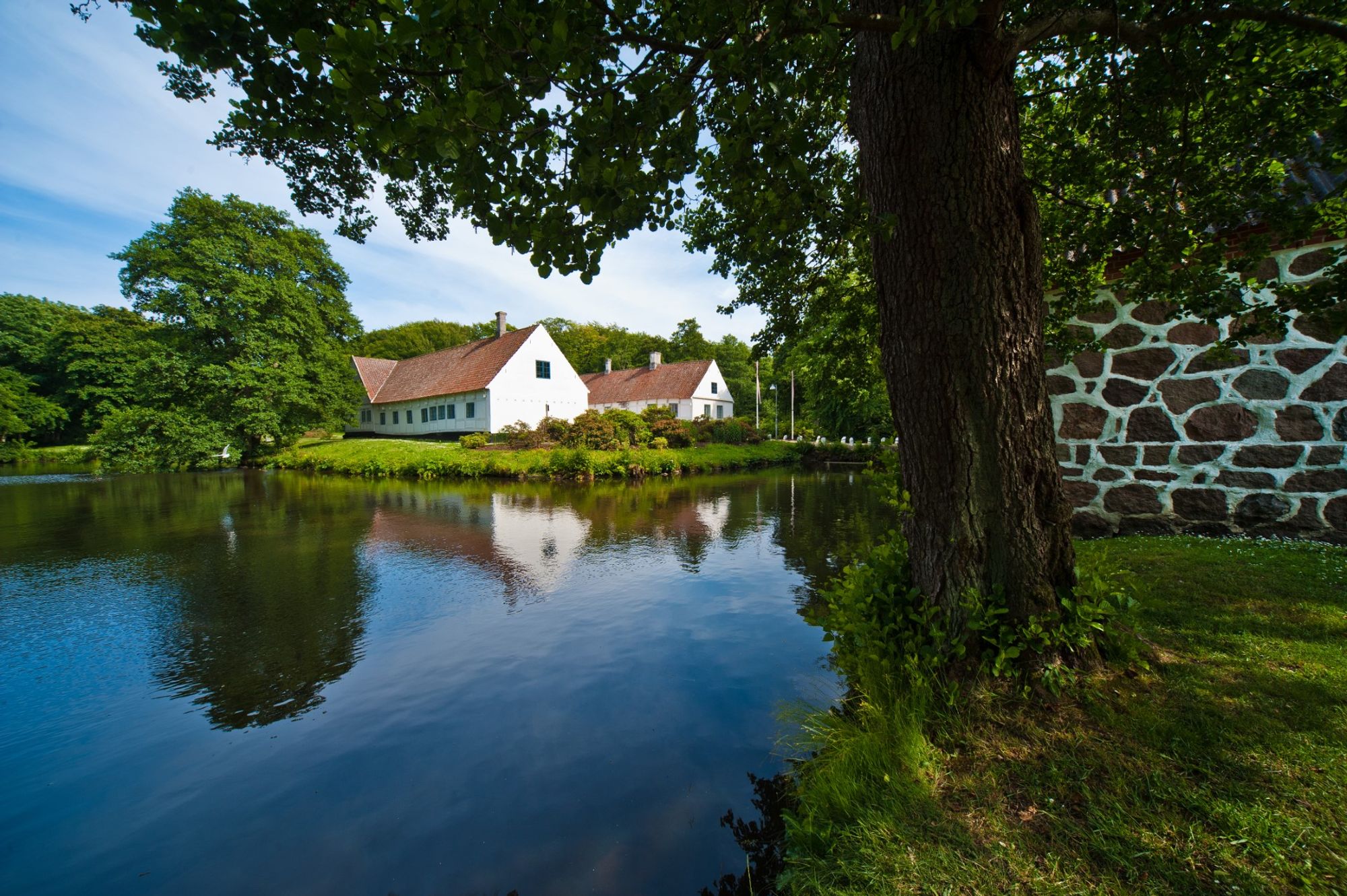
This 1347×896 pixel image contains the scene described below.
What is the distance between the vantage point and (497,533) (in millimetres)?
10258

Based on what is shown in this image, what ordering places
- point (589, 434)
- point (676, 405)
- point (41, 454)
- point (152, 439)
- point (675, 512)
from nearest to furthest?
point (675, 512)
point (589, 434)
point (152, 439)
point (41, 454)
point (676, 405)

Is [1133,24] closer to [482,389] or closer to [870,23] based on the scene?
[870,23]

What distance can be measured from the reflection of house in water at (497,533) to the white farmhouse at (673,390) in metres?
27.8

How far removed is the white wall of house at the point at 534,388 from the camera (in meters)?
30.5

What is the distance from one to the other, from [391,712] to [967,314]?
4564 millimetres

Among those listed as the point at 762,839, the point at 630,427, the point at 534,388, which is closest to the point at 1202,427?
the point at 762,839

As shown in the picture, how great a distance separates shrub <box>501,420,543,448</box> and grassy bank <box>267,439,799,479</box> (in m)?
1.14

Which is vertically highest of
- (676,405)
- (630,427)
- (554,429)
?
(676,405)

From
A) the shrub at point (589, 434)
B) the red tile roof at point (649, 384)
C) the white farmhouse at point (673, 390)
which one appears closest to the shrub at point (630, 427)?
the shrub at point (589, 434)

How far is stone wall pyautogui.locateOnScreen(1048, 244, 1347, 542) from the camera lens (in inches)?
202

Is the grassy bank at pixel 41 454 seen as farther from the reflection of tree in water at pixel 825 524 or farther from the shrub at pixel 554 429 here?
the reflection of tree in water at pixel 825 524

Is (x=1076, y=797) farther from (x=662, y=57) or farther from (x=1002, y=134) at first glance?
(x=662, y=57)

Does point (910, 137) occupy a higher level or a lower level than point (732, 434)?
higher

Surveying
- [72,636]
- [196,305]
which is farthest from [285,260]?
[72,636]
